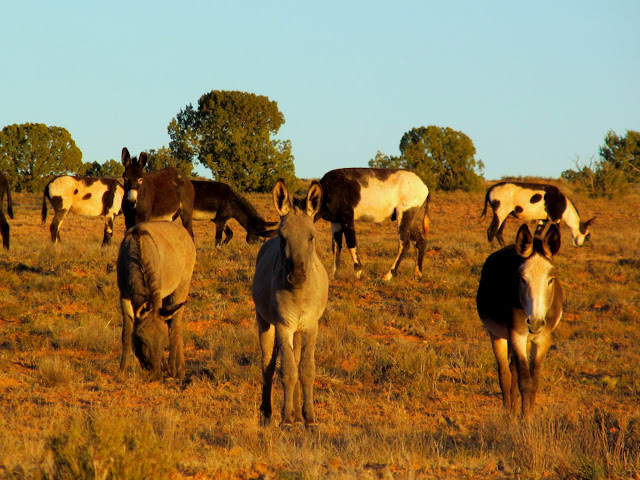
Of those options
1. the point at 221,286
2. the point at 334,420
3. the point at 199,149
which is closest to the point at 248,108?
the point at 199,149

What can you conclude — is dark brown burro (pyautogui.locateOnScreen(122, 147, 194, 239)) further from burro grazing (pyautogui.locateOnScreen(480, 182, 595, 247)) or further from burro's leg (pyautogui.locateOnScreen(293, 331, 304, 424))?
burro grazing (pyautogui.locateOnScreen(480, 182, 595, 247))

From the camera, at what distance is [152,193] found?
15445mm

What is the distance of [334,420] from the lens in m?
7.71

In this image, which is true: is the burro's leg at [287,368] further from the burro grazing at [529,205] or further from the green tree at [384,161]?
the green tree at [384,161]

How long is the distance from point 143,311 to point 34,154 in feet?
126

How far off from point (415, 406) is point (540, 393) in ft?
6.24

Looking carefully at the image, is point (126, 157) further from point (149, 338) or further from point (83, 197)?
point (83, 197)

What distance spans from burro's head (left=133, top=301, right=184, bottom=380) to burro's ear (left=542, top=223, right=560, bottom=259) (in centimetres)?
439

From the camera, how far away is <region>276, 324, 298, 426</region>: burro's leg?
6.65 m

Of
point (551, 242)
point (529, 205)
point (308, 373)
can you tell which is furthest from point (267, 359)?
point (529, 205)

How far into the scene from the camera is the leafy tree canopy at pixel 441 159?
156 feet

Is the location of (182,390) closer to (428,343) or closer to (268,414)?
(268,414)

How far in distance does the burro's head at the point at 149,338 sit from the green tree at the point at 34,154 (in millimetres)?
36847

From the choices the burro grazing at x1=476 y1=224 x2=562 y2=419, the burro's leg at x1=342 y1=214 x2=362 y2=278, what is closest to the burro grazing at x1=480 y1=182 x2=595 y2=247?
the burro's leg at x1=342 y1=214 x2=362 y2=278
